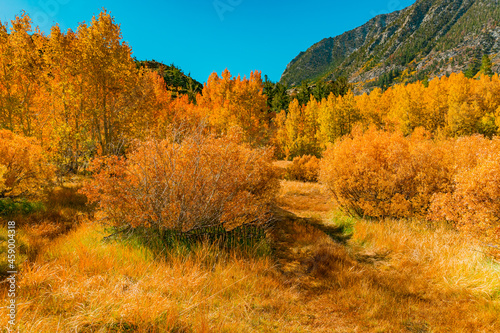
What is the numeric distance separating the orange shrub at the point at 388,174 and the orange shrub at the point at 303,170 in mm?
11300

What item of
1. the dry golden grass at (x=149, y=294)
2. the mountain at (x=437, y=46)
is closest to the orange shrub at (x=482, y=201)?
the dry golden grass at (x=149, y=294)

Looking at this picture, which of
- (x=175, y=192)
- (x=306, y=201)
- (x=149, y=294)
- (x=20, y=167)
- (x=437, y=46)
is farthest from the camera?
(x=437, y=46)

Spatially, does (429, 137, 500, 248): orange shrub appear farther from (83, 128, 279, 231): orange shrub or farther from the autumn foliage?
the autumn foliage

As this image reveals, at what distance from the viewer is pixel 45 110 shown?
36.3 feet

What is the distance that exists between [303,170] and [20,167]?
1781 centimetres

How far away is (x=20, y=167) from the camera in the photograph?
6.61 metres

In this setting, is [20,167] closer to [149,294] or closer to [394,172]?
[149,294]

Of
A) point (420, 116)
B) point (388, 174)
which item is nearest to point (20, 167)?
point (388, 174)

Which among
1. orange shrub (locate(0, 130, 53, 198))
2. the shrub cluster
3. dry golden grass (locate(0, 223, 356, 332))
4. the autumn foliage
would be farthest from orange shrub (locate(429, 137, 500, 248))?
the autumn foliage

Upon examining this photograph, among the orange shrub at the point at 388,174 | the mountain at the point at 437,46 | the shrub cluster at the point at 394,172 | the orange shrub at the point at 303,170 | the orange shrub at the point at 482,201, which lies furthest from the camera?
the mountain at the point at 437,46

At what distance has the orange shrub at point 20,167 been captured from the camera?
6418 millimetres

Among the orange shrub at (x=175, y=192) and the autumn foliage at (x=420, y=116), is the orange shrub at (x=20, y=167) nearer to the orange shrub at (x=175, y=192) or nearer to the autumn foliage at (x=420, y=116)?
the orange shrub at (x=175, y=192)

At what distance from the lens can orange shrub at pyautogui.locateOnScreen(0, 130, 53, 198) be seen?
6.42 metres

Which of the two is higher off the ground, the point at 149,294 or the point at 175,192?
the point at 175,192
